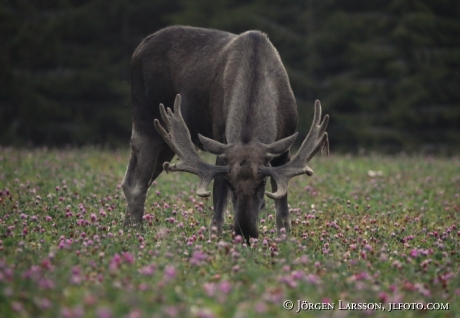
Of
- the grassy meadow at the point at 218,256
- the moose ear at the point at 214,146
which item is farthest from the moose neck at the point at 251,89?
the grassy meadow at the point at 218,256

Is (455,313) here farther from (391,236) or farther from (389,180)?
(389,180)

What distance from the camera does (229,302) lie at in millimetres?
3879

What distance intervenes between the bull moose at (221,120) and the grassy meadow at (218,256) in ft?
1.42

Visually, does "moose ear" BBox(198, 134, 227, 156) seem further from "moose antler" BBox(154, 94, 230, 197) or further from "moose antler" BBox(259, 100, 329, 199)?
"moose antler" BBox(259, 100, 329, 199)

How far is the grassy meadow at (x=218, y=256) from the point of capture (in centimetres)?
398

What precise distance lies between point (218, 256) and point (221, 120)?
99.8 inches

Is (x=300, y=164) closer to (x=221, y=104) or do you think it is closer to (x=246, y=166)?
(x=246, y=166)

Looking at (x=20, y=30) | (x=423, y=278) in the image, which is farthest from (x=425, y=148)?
(x=423, y=278)

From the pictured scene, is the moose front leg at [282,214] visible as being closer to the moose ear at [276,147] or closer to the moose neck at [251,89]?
the moose neck at [251,89]

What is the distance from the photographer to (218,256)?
5395mm

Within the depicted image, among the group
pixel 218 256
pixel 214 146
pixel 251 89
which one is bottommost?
pixel 218 256

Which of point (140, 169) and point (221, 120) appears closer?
point (221, 120)

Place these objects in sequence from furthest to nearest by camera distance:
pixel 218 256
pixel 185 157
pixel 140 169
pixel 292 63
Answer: pixel 292 63 → pixel 140 169 → pixel 185 157 → pixel 218 256

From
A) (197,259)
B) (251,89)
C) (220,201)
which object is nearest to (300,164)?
(220,201)
